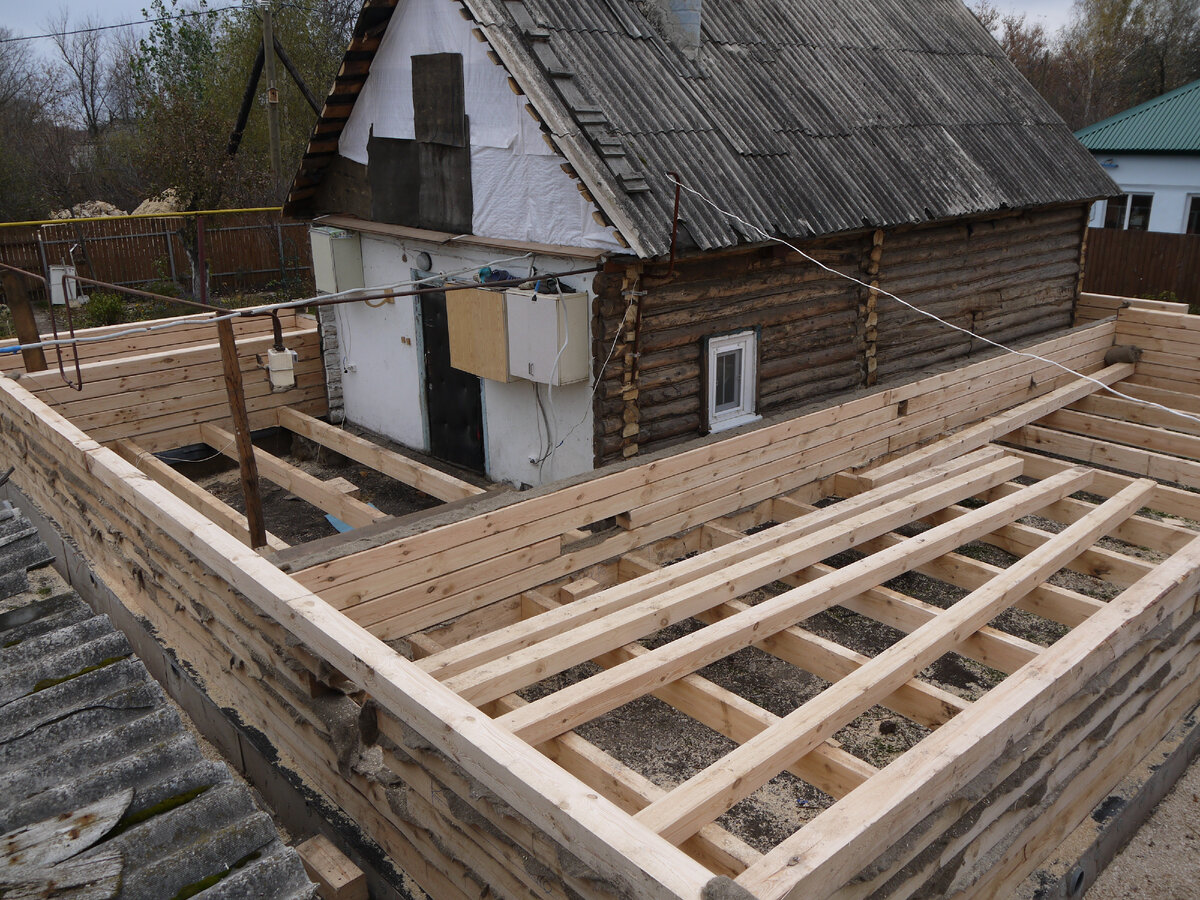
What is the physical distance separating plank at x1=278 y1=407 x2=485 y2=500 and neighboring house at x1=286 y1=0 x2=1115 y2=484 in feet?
2.92

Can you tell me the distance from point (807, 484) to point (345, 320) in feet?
19.7

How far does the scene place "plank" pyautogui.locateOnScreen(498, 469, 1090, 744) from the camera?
448 centimetres

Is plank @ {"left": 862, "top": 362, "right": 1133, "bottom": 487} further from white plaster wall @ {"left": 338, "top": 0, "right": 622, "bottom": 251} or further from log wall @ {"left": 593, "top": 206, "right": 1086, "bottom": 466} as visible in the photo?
white plaster wall @ {"left": 338, "top": 0, "right": 622, "bottom": 251}

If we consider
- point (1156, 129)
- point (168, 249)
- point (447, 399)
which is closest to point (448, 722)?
point (447, 399)

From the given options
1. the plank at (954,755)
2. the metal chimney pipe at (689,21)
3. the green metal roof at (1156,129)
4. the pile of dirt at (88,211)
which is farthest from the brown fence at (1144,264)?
the pile of dirt at (88,211)

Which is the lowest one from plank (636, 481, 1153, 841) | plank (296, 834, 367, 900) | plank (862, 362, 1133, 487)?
plank (296, 834, 367, 900)

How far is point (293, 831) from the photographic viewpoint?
4.94m

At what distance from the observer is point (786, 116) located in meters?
9.50

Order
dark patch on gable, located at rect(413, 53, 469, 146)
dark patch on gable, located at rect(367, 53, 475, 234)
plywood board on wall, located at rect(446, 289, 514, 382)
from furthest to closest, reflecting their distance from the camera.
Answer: dark patch on gable, located at rect(367, 53, 475, 234)
dark patch on gable, located at rect(413, 53, 469, 146)
plywood board on wall, located at rect(446, 289, 514, 382)

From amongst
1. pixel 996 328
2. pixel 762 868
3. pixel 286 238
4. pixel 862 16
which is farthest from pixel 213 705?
pixel 286 238

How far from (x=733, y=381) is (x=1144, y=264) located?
1496 cm

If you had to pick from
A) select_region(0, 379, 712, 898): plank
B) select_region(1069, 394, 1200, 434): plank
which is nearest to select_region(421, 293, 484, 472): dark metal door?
select_region(0, 379, 712, 898): plank

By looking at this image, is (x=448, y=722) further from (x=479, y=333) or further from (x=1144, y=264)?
(x=1144, y=264)

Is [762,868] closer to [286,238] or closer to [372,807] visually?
[372,807]
